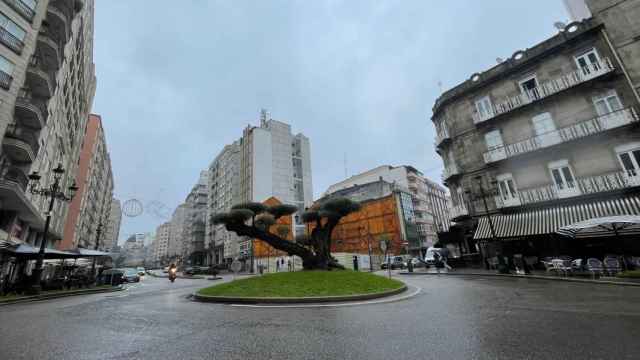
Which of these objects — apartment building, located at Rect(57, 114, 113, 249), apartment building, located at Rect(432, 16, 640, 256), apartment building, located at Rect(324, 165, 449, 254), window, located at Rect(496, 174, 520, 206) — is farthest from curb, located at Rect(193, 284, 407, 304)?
apartment building, located at Rect(324, 165, 449, 254)

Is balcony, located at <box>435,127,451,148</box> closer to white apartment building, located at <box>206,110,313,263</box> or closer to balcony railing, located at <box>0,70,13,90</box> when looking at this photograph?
balcony railing, located at <box>0,70,13,90</box>

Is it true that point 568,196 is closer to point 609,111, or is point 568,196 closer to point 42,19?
point 609,111

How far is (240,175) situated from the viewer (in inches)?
2517

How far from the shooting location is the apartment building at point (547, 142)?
17.5m

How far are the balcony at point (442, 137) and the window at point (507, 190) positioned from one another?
5.91m

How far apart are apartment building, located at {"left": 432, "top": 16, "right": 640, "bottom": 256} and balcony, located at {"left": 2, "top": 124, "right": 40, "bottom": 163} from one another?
1352 inches

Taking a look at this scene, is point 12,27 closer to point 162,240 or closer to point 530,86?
point 530,86

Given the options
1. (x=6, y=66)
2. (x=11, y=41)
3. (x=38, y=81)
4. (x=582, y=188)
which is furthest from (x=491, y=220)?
(x=38, y=81)

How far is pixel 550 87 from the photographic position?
2050cm

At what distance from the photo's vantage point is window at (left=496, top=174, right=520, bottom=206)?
2079 cm

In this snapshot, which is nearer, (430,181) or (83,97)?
(83,97)

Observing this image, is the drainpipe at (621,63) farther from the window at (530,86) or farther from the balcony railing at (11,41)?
the balcony railing at (11,41)

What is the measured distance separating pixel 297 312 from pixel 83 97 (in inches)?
1913

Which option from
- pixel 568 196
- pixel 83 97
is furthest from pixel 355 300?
pixel 83 97
